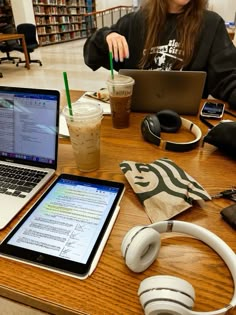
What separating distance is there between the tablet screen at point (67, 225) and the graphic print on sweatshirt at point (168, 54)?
0.93m

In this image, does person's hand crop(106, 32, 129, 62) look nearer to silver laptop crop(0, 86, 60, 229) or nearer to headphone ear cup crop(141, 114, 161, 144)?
headphone ear cup crop(141, 114, 161, 144)

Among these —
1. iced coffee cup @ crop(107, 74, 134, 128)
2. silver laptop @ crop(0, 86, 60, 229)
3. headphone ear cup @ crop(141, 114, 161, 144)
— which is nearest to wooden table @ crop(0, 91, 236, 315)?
silver laptop @ crop(0, 86, 60, 229)

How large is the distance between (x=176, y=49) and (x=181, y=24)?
117 millimetres

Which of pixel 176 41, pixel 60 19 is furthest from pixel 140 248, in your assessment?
pixel 60 19

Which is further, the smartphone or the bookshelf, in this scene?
the bookshelf

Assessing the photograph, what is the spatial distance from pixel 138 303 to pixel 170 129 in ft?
2.00

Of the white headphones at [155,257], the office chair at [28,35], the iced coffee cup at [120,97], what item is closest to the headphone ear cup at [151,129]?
the iced coffee cup at [120,97]

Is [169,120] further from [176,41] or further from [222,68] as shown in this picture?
[176,41]

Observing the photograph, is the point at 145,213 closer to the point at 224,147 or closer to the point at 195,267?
the point at 195,267

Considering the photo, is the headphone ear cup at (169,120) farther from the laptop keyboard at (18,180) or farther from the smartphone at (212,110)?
the laptop keyboard at (18,180)

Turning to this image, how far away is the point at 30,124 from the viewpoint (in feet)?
2.09

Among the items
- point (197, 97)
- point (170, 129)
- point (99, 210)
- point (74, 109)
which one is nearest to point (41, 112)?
point (74, 109)

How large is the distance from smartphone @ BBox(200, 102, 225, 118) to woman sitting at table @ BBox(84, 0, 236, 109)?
147 mm

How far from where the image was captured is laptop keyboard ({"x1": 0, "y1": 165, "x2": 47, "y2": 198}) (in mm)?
586
